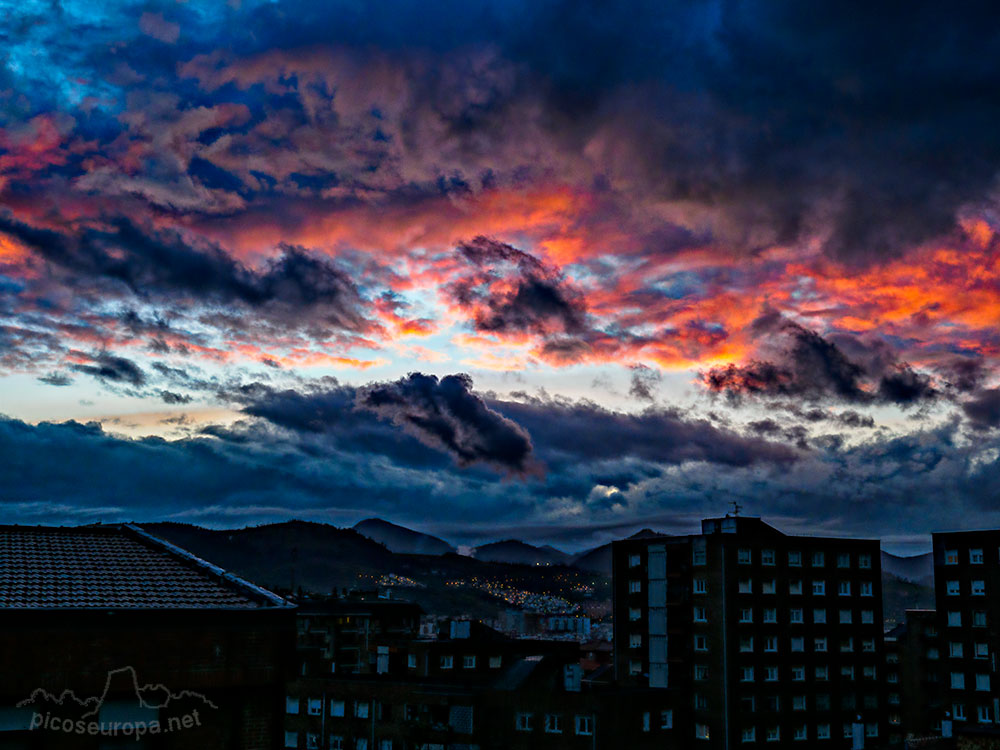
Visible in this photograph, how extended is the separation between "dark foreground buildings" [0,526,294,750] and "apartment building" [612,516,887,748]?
243ft

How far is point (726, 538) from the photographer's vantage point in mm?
100062

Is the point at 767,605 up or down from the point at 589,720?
up

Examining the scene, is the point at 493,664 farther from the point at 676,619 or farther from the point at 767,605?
the point at 767,605

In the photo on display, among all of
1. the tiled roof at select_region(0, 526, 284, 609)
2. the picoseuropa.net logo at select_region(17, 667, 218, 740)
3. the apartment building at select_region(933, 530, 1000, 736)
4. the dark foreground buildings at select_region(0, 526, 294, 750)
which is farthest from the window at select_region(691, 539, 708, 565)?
the picoseuropa.net logo at select_region(17, 667, 218, 740)

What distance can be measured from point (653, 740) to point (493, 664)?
26.3 meters

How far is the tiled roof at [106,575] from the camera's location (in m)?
23.1

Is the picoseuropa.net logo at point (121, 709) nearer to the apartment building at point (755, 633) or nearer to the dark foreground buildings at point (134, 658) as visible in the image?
the dark foreground buildings at point (134, 658)

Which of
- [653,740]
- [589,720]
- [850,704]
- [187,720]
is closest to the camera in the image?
[187,720]

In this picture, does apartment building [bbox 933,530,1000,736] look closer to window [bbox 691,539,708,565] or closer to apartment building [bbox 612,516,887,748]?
apartment building [bbox 612,516,887,748]

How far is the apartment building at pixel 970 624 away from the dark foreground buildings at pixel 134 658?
10317 centimetres

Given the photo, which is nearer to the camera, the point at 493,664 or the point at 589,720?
the point at 589,720

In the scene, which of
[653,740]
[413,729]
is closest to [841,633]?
[653,740]

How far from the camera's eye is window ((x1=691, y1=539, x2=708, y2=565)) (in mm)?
101625

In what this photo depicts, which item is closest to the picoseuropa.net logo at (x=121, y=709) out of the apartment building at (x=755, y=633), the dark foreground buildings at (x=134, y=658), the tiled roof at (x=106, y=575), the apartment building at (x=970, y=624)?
the dark foreground buildings at (x=134, y=658)
